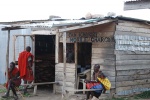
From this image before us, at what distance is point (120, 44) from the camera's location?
9.27m

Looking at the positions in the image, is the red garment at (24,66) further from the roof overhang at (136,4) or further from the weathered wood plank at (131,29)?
the roof overhang at (136,4)

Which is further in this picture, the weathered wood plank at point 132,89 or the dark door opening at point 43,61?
the dark door opening at point 43,61

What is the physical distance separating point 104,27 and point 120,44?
761mm

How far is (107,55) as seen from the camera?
9.17 meters

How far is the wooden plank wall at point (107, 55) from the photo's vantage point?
9109 mm

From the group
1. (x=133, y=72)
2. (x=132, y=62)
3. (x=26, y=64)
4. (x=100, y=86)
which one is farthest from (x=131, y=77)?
(x=26, y=64)

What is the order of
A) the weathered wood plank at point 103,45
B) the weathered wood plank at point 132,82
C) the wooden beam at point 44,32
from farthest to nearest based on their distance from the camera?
the wooden beam at point 44,32
the weathered wood plank at point 132,82
the weathered wood plank at point 103,45

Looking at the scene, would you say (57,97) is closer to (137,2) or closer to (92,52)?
(92,52)

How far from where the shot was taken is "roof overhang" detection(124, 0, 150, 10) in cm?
630

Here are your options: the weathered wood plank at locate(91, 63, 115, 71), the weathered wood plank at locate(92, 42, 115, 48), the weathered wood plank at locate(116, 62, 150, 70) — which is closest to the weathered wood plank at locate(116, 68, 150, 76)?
the weathered wood plank at locate(116, 62, 150, 70)

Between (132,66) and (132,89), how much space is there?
80 cm

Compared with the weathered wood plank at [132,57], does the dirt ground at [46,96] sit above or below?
below

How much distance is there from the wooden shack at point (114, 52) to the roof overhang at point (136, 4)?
1886 millimetres

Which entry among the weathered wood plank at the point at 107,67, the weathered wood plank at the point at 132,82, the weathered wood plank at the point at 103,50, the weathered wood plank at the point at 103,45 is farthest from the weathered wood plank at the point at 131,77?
the weathered wood plank at the point at 103,45
